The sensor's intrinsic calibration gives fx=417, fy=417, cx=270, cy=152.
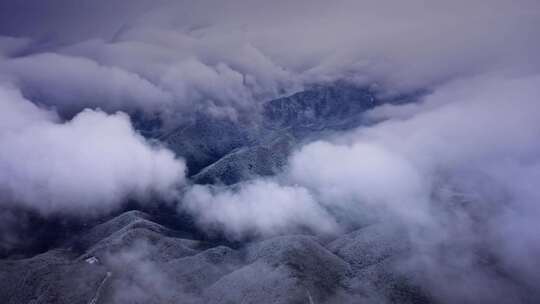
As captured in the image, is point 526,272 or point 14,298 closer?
point 14,298

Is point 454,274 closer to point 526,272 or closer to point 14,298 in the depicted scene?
point 526,272

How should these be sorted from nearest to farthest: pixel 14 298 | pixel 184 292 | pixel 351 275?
pixel 14 298 < pixel 184 292 < pixel 351 275

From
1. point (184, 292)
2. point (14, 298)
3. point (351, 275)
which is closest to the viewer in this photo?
point (14, 298)

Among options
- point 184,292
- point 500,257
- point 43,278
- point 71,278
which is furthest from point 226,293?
point 500,257

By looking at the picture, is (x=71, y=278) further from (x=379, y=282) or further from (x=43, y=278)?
→ (x=379, y=282)

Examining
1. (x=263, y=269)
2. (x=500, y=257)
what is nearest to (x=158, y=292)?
(x=263, y=269)

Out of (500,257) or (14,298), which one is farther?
(500,257)

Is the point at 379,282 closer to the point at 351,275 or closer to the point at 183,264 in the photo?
the point at 351,275
